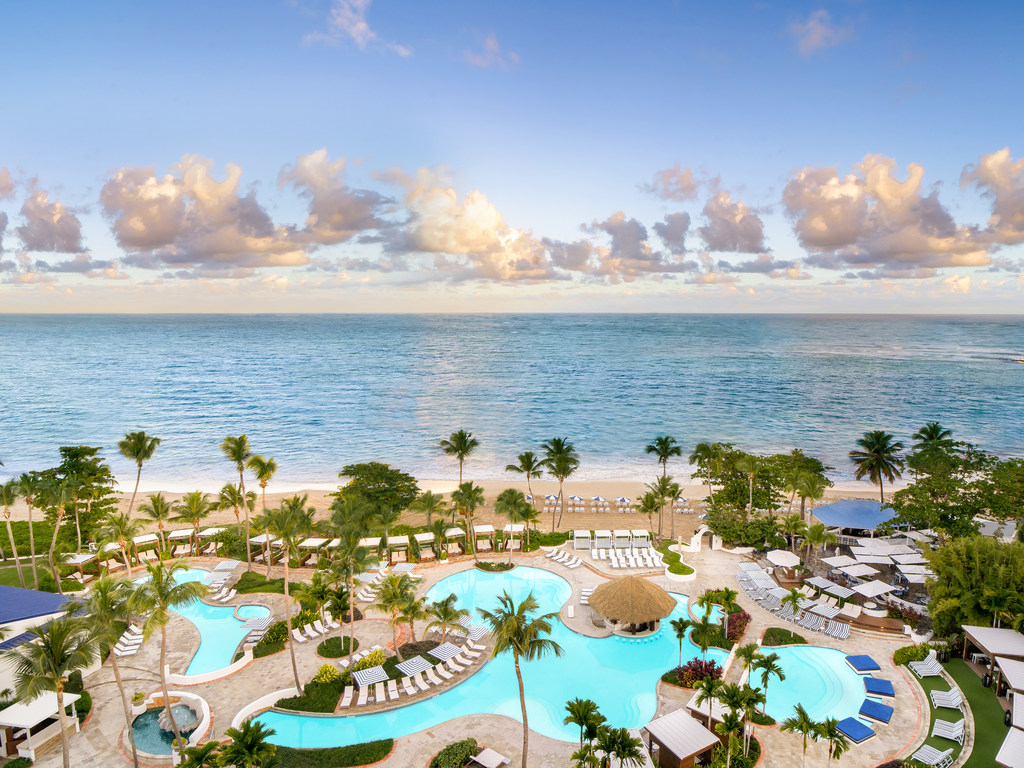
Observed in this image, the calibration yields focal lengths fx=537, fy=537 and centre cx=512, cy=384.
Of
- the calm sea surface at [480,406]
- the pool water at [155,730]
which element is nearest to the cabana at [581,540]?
the calm sea surface at [480,406]

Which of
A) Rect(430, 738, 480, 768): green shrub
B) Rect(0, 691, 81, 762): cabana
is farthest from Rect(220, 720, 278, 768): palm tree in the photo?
Rect(0, 691, 81, 762): cabana

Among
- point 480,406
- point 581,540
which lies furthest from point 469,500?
point 480,406

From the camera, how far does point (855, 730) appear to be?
1983 cm

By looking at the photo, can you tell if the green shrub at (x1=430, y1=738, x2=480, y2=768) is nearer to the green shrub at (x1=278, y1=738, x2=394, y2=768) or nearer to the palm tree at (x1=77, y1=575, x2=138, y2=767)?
the green shrub at (x1=278, y1=738, x2=394, y2=768)

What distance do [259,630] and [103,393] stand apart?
107 m

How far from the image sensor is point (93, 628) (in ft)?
59.8

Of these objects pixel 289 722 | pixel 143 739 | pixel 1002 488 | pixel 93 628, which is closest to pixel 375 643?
pixel 289 722

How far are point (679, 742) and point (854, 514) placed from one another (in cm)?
2926

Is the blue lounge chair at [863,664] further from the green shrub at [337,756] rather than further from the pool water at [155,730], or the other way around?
the pool water at [155,730]

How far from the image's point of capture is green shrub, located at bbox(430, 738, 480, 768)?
1898cm

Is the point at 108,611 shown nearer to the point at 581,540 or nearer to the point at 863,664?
the point at 581,540

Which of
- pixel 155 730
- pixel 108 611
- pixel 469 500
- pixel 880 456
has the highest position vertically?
pixel 108 611

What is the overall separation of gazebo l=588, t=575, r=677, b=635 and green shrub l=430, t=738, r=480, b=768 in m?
10.6

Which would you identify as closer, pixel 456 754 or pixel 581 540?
pixel 456 754
